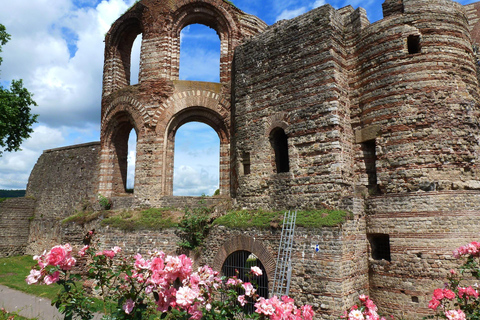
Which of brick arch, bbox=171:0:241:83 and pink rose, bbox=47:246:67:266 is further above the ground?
brick arch, bbox=171:0:241:83

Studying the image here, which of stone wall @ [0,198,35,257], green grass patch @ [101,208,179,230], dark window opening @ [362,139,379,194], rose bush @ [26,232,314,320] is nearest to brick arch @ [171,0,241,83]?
green grass patch @ [101,208,179,230]

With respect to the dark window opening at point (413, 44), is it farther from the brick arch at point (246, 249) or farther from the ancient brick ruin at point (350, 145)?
the brick arch at point (246, 249)

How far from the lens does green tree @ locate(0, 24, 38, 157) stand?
14.7m

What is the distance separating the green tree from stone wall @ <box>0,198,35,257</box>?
425 cm

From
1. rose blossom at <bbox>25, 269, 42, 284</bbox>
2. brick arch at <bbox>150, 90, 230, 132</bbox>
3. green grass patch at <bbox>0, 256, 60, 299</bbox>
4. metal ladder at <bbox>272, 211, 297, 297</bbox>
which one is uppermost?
brick arch at <bbox>150, 90, 230, 132</bbox>

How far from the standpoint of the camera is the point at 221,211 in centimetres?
1128

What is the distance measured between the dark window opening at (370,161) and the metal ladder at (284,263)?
103 inches

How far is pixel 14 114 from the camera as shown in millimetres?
14906

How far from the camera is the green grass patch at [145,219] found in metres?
A: 11.1

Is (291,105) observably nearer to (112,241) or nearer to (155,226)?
(155,226)

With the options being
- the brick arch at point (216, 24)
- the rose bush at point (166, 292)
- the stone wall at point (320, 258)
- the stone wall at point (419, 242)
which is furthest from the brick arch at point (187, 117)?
the rose bush at point (166, 292)

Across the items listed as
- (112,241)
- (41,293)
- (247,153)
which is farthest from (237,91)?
(41,293)

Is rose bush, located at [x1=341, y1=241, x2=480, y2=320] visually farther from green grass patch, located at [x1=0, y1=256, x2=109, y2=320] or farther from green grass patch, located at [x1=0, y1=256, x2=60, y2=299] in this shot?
green grass patch, located at [x1=0, y1=256, x2=60, y2=299]

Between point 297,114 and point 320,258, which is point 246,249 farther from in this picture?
point 297,114
